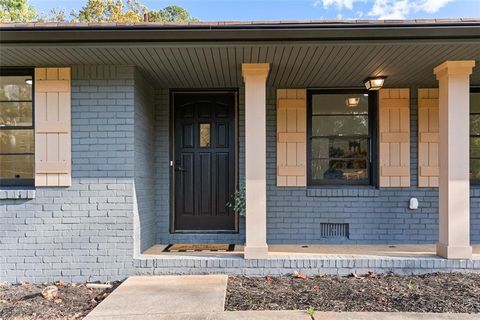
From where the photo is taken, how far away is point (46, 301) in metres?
3.34

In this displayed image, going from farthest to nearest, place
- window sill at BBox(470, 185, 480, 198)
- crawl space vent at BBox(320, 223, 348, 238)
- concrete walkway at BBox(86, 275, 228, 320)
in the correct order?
crawl space vent at BBox(320, 223, 348, 238), window sill at BBox(470, 185, 480, 198), concrete walkway at BBox(86, 275, 228, 320)

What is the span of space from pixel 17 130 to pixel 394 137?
4.71 m

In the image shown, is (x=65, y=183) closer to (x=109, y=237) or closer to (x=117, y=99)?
(x=109, y=237)

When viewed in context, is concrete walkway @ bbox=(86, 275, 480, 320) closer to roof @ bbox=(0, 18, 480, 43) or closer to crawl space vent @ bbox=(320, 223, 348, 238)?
crawl space vent @ bbox=(320, 223, 348, 238)

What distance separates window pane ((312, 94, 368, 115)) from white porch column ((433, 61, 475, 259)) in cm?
126

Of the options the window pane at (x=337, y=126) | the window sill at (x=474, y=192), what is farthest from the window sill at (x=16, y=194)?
the window sill at (x=474, y=192)

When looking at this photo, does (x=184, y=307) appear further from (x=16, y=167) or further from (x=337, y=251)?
(x=16, y=167)

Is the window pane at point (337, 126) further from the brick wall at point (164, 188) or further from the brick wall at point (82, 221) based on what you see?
the brick wall at point (82, 221)

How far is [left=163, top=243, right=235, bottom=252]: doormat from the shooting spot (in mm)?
4465

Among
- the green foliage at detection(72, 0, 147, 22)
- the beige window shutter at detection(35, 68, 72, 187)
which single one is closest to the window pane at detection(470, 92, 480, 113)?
the beige window shutter at detection(35, 68, 72, 187)

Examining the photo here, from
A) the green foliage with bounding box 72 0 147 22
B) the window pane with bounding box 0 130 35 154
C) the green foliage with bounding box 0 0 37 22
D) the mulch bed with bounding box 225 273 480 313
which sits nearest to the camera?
the mulch bed with bounding box 225 273 480 313

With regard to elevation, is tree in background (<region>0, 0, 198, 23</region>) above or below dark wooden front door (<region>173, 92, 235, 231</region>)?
above

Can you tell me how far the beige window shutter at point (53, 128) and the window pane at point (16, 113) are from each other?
0.68 ft

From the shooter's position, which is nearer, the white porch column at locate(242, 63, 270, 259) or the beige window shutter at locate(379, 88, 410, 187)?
the white porch column at locate(242, 63, 270, 259)
